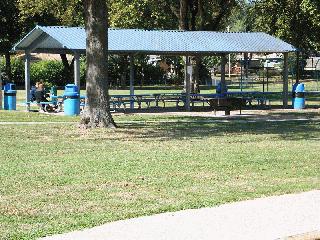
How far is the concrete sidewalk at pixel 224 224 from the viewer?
7.59 m

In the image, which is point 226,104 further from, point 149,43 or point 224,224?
point 224,224

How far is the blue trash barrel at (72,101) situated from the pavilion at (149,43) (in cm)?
73

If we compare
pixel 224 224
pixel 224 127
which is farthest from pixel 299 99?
pixel 224 224

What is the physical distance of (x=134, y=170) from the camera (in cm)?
1280

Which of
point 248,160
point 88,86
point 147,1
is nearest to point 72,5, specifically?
point 147,1

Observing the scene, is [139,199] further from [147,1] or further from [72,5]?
[72,5]

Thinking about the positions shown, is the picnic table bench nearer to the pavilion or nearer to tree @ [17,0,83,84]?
the pavilion

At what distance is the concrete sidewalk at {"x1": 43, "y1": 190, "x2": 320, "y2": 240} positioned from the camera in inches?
299

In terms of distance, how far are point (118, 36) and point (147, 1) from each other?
12892mm

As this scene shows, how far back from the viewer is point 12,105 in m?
30.3

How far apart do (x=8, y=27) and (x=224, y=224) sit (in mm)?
58453

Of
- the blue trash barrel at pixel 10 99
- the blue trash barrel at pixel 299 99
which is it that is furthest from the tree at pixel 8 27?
the blue trash barrel at pixel 299 99

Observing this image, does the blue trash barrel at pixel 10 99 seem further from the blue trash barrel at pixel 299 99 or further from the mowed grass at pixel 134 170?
the blue trash barrel at pixel 299 99

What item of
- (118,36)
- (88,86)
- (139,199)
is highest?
(118,36)
